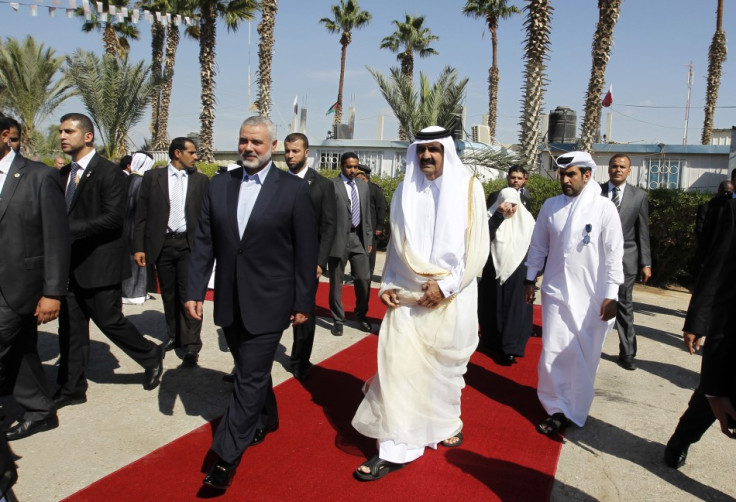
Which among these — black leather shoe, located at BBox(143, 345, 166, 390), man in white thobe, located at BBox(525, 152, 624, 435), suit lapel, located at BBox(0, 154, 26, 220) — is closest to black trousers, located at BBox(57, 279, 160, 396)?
black leather shoe, located at BBox(143, 345, 166, 390)

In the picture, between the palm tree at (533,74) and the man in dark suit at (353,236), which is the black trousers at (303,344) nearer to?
the man in dark suit at (353,236)

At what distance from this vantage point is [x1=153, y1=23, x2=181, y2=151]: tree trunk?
27.0 meters

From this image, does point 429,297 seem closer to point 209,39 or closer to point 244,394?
point 244,394

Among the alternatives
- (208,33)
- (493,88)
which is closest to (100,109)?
(208,33)

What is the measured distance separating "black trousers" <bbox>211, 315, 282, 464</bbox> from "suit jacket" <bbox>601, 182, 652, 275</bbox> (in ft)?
13.5

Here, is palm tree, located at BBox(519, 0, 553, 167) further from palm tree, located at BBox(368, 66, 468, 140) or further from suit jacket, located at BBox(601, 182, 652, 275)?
suit jacket, located at BBox(601, 182, 652, 275)

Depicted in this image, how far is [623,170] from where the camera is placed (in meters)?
5.93

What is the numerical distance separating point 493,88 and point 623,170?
29.4 m

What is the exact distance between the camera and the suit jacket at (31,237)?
365cm

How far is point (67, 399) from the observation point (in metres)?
4.52

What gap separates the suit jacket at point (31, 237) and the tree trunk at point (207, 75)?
802 inches

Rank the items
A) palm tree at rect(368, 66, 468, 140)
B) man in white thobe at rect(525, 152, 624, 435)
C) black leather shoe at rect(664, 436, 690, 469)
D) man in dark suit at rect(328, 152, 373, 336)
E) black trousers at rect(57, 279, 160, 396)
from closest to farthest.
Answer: black leather shoe at rect(664, 436, 690, 469), man in white thobe at rect(525, 152, 624, 435), black trousers at rect(57, 279, 160, 396), man in dark suit at rect(328, 152, 373, 336), palm tree at rect(368, 66, 468, 140)

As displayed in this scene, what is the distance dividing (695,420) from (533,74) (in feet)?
40.0

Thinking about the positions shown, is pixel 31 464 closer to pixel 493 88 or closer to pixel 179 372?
pixel 179 372
